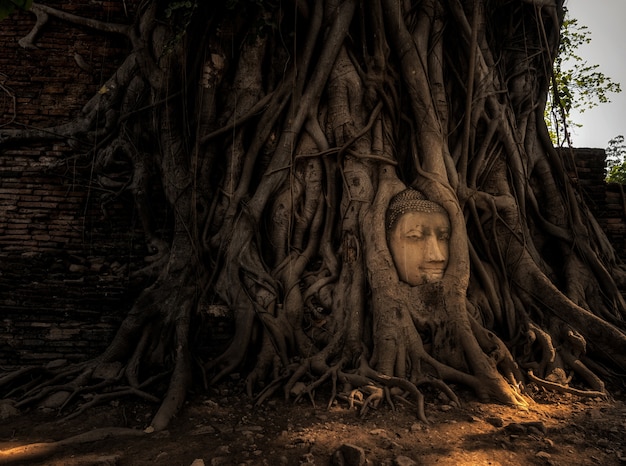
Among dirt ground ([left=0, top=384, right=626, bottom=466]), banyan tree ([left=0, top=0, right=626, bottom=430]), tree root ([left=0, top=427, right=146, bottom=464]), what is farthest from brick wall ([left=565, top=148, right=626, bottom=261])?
tree root ([left=0, top=427, right=146, bottom=464])

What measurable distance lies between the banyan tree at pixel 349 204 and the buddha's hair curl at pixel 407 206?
2 cm

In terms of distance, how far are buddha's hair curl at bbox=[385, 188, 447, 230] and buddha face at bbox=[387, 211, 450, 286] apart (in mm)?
37

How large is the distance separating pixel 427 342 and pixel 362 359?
55 cm

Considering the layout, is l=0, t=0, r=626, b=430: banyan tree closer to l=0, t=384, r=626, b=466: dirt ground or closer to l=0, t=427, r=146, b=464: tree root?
l=0, t=384, r=626, b=466: dirt ground

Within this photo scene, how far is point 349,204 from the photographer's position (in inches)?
138

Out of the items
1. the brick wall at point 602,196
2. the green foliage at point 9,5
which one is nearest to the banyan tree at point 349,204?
the brick wall at point 602,196

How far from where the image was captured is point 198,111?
3988 millimetres

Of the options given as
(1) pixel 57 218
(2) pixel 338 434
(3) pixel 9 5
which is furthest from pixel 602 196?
(1) pixel 57 218

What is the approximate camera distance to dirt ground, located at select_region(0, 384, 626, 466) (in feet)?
6.25

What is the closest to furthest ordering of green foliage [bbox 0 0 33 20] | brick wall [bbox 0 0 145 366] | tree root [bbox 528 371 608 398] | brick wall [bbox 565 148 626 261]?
1. green foliage [bbox 0 0 33 20]
2. tree root [bbox 528 371 608 398]
3. brick wall [bbox 0 0 145 366]
4. brick wall [bbox 565 148 626 261]

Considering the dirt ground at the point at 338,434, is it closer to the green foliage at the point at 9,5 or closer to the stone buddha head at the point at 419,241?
the stone buddha head at the point at 419,241

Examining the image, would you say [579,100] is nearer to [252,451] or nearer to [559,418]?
[559,418]

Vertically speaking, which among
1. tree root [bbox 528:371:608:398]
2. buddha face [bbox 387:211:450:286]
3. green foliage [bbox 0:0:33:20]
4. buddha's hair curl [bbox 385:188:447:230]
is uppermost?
green foliage [bbox 0:0:33:20]

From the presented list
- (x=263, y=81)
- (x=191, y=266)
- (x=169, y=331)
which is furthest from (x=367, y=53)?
(x=169, y=331)
